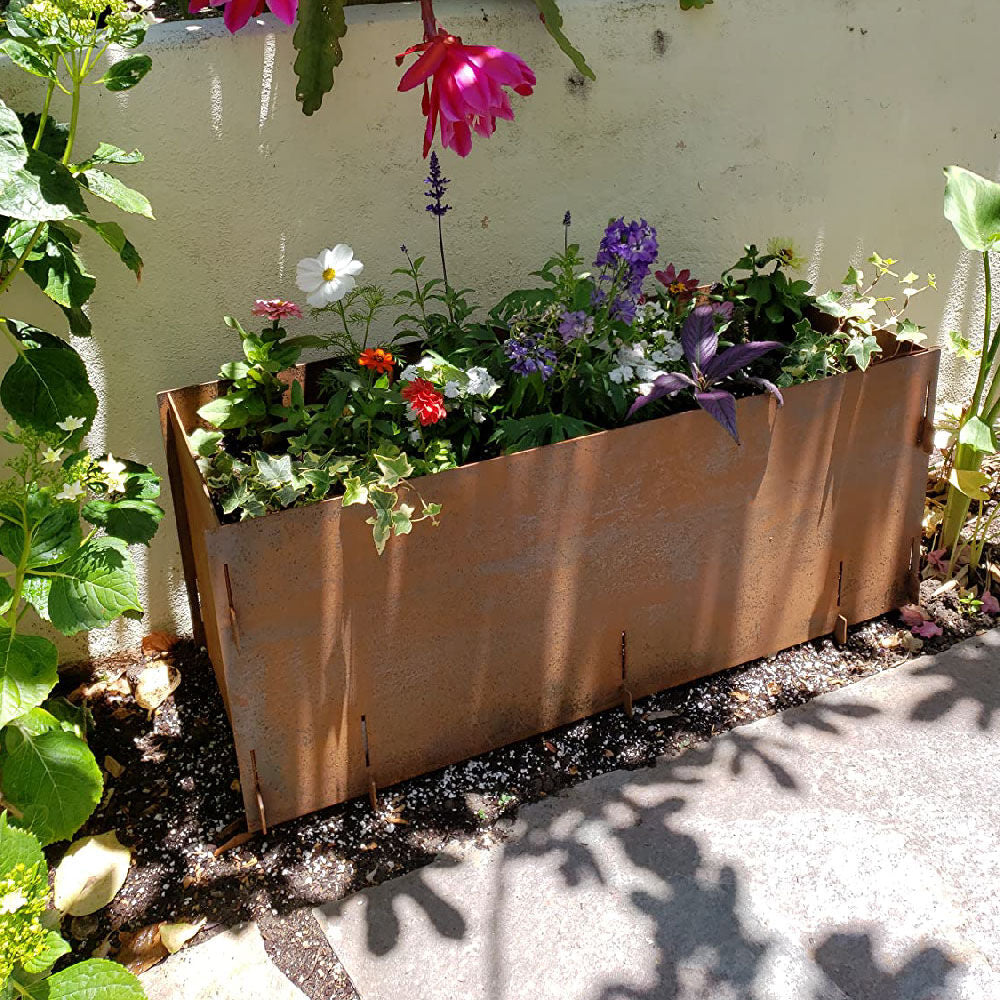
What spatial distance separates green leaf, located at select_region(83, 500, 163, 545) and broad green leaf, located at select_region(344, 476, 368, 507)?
0.46 metres

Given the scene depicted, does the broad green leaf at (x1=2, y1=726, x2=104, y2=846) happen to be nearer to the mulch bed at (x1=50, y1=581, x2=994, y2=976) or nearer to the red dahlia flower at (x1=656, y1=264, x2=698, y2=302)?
the mulch bed at (x1=50, y1=581, x2=994, y2=976)

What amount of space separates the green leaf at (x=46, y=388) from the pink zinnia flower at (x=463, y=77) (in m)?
0.85

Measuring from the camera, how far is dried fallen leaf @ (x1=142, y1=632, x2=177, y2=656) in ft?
9.08

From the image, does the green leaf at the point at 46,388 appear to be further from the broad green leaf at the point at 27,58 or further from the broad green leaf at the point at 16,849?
the broad green leaf at the point at 16,849

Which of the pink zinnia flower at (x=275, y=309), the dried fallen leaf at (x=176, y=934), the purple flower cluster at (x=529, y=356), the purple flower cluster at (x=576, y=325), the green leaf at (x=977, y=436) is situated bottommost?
the dried fallen leaf at (x=176, y=934)

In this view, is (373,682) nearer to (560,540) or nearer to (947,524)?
(560,540)

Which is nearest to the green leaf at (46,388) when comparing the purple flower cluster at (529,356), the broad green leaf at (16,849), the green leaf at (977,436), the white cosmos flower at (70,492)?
the white cosmos flower at (70,492)

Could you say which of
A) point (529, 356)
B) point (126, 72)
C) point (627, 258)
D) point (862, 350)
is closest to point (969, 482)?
point (862, 350)

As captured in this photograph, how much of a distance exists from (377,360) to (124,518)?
0.60 metres

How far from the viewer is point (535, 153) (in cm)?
264

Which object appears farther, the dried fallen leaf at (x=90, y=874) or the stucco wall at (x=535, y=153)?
the stucco wall at (x=535, y=153)

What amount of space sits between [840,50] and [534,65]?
859 millimetres

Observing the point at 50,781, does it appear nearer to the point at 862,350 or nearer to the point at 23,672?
the point at 23,672

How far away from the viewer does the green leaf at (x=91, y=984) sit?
70.1 inches
